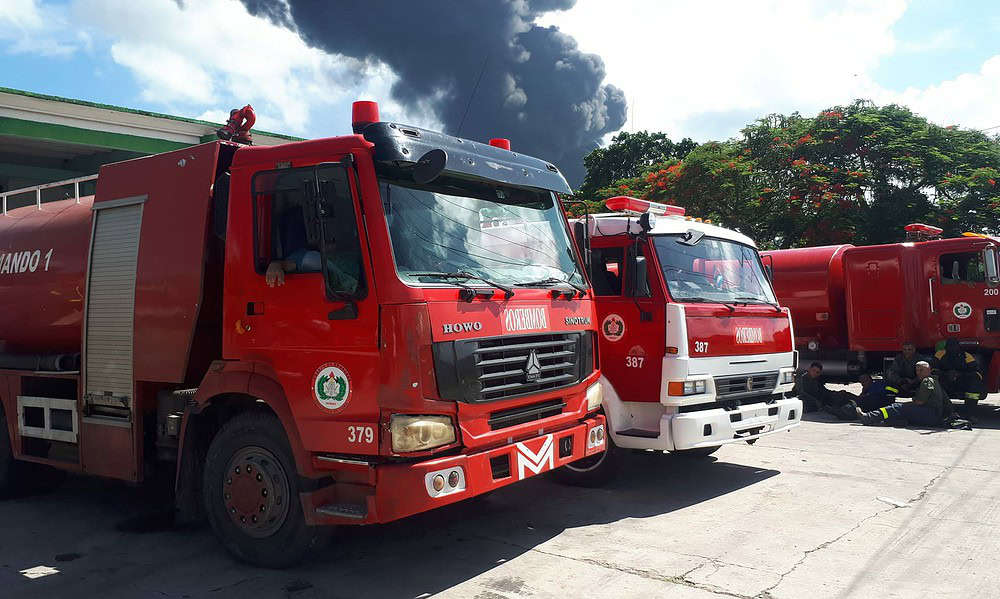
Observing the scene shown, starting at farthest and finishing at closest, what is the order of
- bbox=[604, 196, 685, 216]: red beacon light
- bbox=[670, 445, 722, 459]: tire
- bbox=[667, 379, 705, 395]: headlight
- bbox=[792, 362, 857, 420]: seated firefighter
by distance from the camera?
bbox=[792, 362, 857, 420]: seated firefighter < bbox=[670, 445, 722, 459]: tire < bbox=[604, 196, 685, 216]: red beacon light < bbox=[667, 379, 705, 395]: headlight

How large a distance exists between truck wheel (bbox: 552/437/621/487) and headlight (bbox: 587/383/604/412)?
135cm

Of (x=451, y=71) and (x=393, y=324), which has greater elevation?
(x=451, y=71)

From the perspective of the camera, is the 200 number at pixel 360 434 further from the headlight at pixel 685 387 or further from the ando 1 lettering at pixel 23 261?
the ando 1 lettering at pixel 23 261

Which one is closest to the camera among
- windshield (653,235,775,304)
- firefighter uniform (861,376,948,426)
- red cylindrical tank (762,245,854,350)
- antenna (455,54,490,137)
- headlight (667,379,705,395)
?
antenna (455,54,490,137)

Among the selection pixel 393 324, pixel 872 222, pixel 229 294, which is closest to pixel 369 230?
pixel 393 324

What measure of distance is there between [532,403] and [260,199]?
7.31 ft

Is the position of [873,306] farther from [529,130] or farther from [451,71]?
[529,130]

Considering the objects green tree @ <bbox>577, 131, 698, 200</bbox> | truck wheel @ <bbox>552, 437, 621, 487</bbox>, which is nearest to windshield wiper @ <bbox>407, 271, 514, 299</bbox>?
truck wheel @ <bbox>552, 437, 621, 487</bbox>

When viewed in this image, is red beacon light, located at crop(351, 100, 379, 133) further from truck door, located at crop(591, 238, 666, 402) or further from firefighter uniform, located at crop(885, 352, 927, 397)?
firefighter uniform, located at crop(885, 352, 927, 397)

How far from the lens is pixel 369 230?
454 centimetres

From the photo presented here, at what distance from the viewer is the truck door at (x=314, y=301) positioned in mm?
4496

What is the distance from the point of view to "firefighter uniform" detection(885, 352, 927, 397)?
11516 mm

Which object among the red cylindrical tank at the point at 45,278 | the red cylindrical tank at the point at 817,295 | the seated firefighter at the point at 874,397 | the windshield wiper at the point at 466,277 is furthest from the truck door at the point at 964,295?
the red cylindrical tank at the point at 45,278

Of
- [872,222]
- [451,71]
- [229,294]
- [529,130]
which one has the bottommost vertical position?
[229,294]
